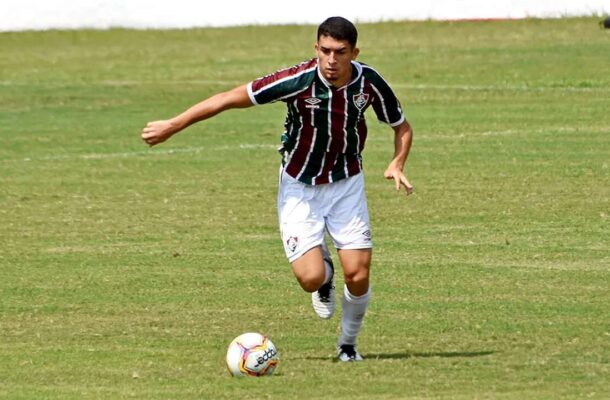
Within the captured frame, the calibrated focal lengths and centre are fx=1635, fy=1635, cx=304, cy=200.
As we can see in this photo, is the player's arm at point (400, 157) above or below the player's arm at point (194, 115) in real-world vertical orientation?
below

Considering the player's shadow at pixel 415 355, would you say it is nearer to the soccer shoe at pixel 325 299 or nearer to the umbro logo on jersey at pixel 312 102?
the soccer shoe at pixel 325 299

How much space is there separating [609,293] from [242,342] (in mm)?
3696

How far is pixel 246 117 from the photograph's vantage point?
85.3ft

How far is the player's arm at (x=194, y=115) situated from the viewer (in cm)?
985

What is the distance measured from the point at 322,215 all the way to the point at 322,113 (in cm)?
66

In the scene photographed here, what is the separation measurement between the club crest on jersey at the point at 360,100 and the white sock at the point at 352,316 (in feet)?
3.79

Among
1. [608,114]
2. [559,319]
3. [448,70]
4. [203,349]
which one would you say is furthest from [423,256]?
[448,70]

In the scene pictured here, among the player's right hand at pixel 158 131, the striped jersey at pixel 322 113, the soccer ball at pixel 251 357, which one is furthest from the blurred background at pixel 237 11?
the soccer ball at pixel 251 357

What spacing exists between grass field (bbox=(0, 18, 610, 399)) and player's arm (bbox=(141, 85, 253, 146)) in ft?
4.63

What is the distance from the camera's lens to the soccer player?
9.98 m

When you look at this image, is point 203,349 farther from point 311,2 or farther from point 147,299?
point 311,2

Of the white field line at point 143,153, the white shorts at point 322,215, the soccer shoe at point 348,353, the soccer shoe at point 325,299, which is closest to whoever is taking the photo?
the soccer shoe at point 348,353

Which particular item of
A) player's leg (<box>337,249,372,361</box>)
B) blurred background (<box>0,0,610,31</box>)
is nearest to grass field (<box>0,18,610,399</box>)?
player's leg (<box>337,249,372,361</box>)

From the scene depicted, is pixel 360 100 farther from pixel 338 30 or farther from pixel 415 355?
pixel 415 355
